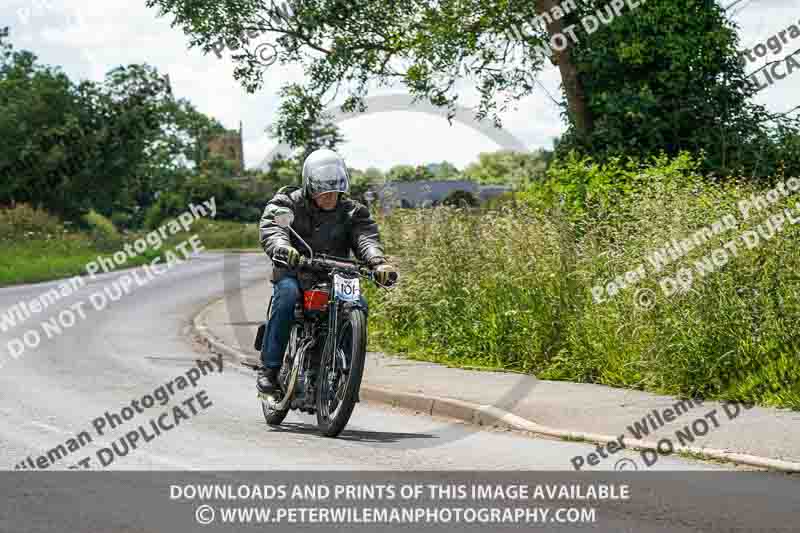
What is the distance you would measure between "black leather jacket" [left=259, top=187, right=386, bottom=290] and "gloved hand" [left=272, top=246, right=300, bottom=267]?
0.82 ft

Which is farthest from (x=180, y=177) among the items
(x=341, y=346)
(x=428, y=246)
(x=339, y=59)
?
(x=341, y=346)

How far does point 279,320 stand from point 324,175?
1.21m

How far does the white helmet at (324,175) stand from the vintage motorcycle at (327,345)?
0.31m

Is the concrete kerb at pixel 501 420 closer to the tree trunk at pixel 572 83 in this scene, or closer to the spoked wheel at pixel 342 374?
the spoked wheel at pixel 342 374

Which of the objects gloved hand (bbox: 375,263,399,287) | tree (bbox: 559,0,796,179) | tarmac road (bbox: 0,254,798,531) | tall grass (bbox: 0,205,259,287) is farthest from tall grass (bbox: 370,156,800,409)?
tall grass (bbox: 0,205,259,287)

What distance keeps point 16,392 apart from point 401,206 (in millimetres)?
9069

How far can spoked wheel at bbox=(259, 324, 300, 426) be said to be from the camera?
983 centimetres

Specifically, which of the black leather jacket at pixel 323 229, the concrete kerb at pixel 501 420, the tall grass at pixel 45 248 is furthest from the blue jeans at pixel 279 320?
the tall grass at pixel 45 248

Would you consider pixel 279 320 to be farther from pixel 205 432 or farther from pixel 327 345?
pixel 205 432

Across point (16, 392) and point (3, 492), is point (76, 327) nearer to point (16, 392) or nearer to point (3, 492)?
point (16, 392)

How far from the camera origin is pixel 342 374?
9.22 meters

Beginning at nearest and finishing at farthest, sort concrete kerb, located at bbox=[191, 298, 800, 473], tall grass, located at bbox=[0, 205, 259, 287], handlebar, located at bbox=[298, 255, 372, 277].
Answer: concrete kerb, located at bbox=[191, 298, 800, 473] < handlebar, located at bbox=[298, 255, 372, 277] < tall grass, located at bbox=[0, 205, 259, 287]

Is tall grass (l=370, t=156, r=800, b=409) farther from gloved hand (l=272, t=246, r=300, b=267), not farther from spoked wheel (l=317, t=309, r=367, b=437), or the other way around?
gloved hand (l=272, t=246, r=300, b=267)

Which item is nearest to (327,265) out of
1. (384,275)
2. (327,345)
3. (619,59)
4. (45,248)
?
(384,275)
